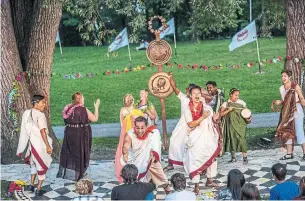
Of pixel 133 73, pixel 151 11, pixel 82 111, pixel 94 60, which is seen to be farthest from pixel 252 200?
pixel 151 11

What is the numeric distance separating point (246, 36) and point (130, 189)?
45.8 ft

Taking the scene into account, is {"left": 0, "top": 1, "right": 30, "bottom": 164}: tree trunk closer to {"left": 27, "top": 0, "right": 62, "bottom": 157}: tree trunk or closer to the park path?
{"left": 27, "top": 0, "right": 62, "bottom": 157}: tree trunk

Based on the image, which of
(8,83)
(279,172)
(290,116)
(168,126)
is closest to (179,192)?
(279,172)

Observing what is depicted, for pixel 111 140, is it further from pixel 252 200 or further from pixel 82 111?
pixel 252 200

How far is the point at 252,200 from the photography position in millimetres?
5059

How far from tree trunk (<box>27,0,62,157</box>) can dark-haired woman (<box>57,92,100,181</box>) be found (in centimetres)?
192

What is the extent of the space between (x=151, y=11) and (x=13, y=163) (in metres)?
31.2

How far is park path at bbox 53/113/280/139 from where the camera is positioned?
1361 cm

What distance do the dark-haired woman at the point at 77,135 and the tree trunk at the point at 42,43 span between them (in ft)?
6.29

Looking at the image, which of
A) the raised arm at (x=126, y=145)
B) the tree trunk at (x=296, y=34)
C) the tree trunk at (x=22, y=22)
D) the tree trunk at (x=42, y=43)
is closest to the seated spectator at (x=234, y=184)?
the raised arm at (x=126, y=145)

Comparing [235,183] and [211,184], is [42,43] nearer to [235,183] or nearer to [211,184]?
[211,184]

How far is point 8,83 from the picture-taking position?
10.2 metres

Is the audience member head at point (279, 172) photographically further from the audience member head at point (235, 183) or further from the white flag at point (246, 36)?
the white flag at point (246, 36)

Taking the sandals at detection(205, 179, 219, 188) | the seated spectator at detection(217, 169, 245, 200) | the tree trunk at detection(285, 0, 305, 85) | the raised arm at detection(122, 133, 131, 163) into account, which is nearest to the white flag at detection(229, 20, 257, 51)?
the tree trunk at detection(285, 0, 305, 85)
